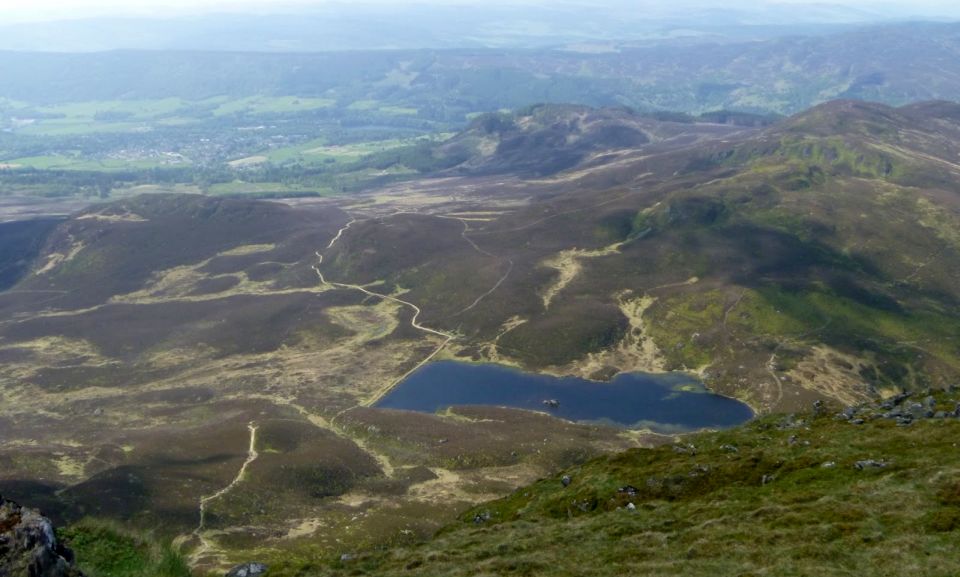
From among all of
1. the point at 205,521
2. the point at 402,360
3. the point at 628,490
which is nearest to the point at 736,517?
the point at 628,490

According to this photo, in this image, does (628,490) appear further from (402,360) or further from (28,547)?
(402,360)

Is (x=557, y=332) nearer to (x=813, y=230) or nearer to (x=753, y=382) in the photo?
(x=753, y=382)

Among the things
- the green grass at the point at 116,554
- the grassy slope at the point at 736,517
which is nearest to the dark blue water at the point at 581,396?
the grassy slope at the point at 736,517

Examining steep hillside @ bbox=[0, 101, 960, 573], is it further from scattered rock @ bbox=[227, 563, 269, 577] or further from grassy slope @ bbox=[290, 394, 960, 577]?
scattered rock @ bbox=[227, 563, 269, 577]

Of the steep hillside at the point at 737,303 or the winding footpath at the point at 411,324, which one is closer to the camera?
the winding footpath at the point at 411,324

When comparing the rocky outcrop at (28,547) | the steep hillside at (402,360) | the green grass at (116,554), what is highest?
the rocky outcrop at (28,547)

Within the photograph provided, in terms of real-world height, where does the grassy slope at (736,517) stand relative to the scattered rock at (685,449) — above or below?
above

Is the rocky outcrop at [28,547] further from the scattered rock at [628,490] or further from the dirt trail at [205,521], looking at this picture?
the scattered rock at [628,490]
